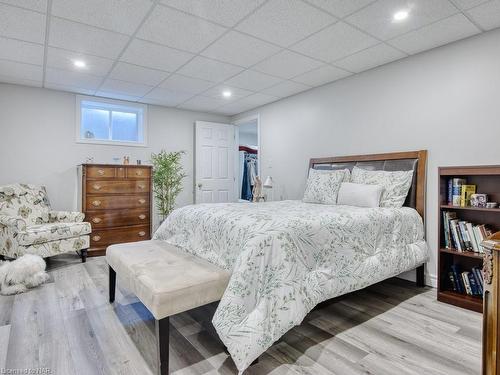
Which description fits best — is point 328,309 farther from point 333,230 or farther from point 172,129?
point 172,129

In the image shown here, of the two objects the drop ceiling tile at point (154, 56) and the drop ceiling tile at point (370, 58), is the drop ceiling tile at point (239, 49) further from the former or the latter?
the drop ceiling tile at point (370, 58)

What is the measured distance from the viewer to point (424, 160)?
9.75ft

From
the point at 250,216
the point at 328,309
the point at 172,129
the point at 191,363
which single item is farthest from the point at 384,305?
the point at 172,129

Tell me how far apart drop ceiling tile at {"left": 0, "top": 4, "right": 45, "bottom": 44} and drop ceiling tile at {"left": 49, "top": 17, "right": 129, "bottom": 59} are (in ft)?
Result: 0.28

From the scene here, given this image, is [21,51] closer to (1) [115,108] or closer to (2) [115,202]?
(1) [115,108]

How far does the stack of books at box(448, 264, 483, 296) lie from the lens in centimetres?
247

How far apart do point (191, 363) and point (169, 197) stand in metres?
3.66

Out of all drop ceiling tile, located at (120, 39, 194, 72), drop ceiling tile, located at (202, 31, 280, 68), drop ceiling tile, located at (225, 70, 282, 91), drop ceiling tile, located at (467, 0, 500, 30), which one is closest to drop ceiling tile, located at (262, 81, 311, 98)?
drop ceiling tile, located at (225, 70, 282, 91)

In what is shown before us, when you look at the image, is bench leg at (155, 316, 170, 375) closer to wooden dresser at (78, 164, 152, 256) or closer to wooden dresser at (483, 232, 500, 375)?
wooden dresser at (483, 232, 500, 375)

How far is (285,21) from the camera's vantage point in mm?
2428

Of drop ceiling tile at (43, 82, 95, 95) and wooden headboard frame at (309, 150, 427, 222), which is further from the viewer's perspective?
drop ceiling tile at (43, 82, 95, 95)

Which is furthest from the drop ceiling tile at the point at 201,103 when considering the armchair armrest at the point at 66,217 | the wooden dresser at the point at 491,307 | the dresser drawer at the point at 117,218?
the wooden dresser at the point at 491,307

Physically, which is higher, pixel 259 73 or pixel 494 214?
pixel 259 73

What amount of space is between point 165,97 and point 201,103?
632 mm
